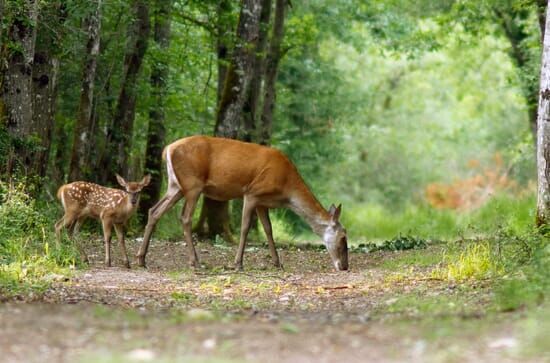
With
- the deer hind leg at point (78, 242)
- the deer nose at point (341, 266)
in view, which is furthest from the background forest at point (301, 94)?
the deer nose at point (341, 266)

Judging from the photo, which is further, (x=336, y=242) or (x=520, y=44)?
(x=520, y=44)

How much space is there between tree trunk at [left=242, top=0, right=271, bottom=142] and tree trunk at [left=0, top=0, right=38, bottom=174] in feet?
20.9

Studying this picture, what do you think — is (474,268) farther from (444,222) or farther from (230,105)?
(444,222)

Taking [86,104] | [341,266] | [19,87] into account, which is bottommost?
[341,266]

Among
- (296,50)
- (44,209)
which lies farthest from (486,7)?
(44,209)

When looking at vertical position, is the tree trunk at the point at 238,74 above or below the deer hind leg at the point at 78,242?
above

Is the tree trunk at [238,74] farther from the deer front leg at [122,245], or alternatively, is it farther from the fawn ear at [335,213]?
the deer front leg at [122,245]

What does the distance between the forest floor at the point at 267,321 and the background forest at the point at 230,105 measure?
595mm

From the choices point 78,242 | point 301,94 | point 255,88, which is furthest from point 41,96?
point 301,94

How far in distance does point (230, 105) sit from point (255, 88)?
3.80 metres

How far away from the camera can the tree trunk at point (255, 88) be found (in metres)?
20.7

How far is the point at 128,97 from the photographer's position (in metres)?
19.5

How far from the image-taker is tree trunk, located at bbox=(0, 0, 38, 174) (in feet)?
45.0

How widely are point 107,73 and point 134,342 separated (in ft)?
44.9
